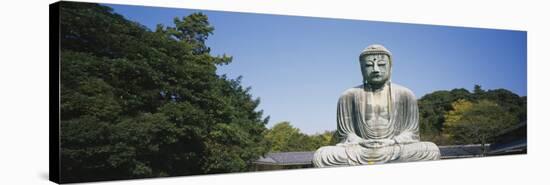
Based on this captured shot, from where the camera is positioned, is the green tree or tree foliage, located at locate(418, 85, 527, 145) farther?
the green tree

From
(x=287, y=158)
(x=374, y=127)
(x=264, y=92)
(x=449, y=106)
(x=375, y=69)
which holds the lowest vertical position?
(x=287, y=158)

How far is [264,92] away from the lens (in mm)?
10977

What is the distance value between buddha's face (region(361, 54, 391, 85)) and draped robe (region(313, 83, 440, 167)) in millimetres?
157

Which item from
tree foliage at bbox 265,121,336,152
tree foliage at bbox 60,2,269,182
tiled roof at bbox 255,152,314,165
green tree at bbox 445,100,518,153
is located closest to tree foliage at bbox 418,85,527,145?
green tree at bbox 445,100,518,153

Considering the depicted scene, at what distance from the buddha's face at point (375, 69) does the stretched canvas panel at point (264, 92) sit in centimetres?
2

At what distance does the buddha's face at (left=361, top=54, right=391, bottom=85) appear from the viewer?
1187 cm

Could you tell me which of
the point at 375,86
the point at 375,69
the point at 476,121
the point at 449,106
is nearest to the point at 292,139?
the point at 375,86

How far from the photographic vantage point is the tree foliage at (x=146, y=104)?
937 cm

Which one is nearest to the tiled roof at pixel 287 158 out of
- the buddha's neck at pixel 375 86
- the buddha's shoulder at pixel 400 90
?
the buddha's neck at pixel 375 86

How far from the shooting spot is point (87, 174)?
946cm

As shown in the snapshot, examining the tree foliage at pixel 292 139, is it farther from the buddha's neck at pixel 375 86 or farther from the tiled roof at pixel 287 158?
the buddha's neck at pixel 375 86

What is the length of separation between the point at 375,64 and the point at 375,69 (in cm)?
8

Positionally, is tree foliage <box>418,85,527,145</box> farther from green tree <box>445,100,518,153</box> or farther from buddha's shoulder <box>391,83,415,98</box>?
buddha's shoulder <box>391,83,415,98</box>

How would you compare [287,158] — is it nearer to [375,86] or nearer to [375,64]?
[375,86]
